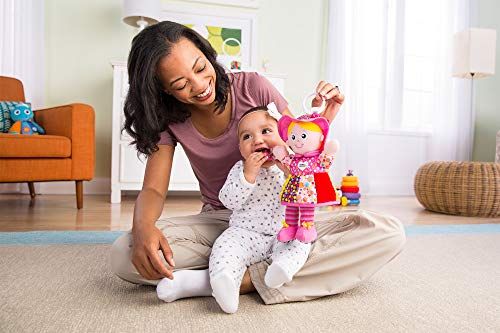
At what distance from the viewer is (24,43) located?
331cm

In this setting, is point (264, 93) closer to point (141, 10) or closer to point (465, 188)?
point (465, 188)

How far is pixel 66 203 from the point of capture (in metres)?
2.93

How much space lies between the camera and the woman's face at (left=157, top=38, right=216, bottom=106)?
44.0 inches

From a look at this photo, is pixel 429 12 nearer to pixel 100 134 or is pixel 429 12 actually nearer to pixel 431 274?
pixel 100 134

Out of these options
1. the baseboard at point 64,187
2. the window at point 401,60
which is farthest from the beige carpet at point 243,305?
the window at point 401,60

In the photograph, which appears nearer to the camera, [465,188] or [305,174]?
[305,174]

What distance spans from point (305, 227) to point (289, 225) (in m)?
0.04

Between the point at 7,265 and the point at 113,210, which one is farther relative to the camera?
the point at 113,210

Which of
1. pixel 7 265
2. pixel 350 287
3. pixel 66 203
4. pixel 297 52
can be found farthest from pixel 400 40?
pixel 7 265

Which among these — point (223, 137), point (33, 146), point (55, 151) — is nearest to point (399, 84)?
point (55, 151)

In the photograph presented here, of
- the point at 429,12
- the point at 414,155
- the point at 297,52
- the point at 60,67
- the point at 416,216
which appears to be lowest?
the point at 416,216

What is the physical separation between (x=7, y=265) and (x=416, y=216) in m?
2.29

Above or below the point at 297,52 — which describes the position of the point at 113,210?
below

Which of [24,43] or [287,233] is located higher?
[24,43]
